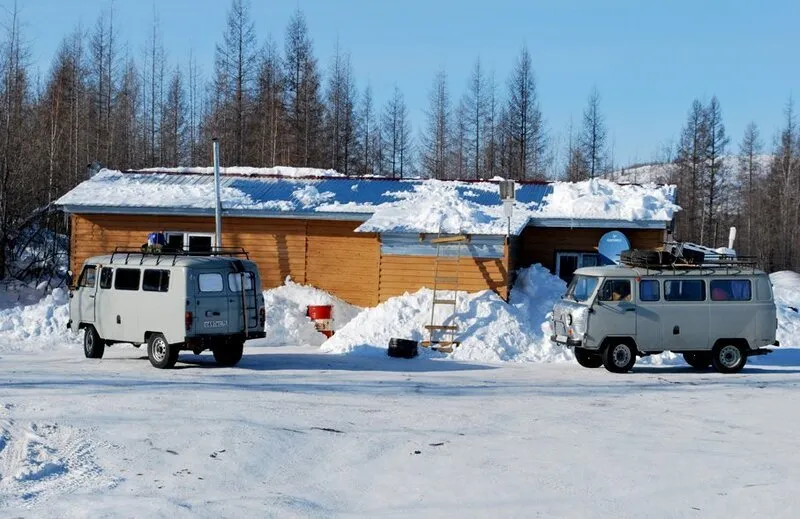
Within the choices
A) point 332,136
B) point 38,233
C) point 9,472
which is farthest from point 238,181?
point 332,136

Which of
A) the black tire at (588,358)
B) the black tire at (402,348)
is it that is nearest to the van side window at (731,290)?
the black tire at (588,358)

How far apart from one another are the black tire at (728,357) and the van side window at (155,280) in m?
11.4

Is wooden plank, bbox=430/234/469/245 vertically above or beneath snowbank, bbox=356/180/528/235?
beneath

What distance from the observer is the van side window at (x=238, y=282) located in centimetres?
1809

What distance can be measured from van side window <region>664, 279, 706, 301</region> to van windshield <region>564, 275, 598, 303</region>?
1.54 m

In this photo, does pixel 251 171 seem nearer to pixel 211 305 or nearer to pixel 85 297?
pixel 85 297

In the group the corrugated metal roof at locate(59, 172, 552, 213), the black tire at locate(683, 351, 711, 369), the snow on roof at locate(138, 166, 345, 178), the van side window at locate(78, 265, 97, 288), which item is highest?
the snow on roof at locate(138, 166, 345, 178)

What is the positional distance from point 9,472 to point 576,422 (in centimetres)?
751

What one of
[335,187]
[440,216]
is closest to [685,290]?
[440,216]

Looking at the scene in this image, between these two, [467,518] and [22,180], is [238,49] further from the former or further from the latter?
[467,518]

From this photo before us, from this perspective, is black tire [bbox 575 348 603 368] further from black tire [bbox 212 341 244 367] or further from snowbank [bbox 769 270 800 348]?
snowbank [bbox 769 270 800 348]

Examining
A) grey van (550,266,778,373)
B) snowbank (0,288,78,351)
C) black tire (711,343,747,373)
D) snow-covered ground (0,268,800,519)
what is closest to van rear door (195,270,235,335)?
snow-covered ground (0,268,800,519)

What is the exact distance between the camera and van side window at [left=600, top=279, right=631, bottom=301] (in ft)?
64.1

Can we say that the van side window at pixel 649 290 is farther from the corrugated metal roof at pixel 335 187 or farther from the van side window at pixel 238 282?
the van side window at pixel 238 282
